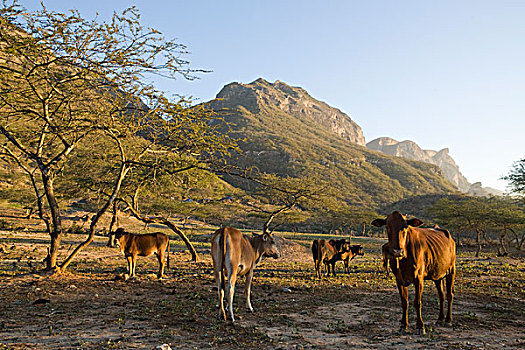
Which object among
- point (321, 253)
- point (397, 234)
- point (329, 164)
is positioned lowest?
point (321, 253)

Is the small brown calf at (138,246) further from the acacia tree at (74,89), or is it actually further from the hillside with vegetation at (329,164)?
the hillside with vegetation at (329,164)

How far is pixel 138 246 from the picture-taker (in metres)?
13.8

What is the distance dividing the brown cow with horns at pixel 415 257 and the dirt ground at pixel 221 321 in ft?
2.51

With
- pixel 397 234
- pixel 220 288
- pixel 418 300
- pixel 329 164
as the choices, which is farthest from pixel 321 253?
pixel 329 164

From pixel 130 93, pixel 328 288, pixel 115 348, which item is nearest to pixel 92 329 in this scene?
pixel 115 348

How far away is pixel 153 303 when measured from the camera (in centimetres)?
944

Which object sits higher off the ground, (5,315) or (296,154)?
(296,154)

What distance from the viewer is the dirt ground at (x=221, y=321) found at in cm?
654

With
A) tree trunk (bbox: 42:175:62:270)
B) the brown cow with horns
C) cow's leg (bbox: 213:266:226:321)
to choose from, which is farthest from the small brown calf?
the brown cow with horns

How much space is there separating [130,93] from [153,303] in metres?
5.47

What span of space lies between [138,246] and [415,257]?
10359mm

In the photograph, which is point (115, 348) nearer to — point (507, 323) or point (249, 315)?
point (249, 315)

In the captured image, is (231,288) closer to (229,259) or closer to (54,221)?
(229,259)

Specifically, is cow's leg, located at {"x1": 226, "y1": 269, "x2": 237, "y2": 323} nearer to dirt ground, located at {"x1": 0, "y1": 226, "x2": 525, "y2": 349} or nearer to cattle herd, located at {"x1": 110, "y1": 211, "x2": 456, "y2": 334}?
cattle herd, located at {"x1": 110, "y1": 211, "x2": 456, "y2": 334}
